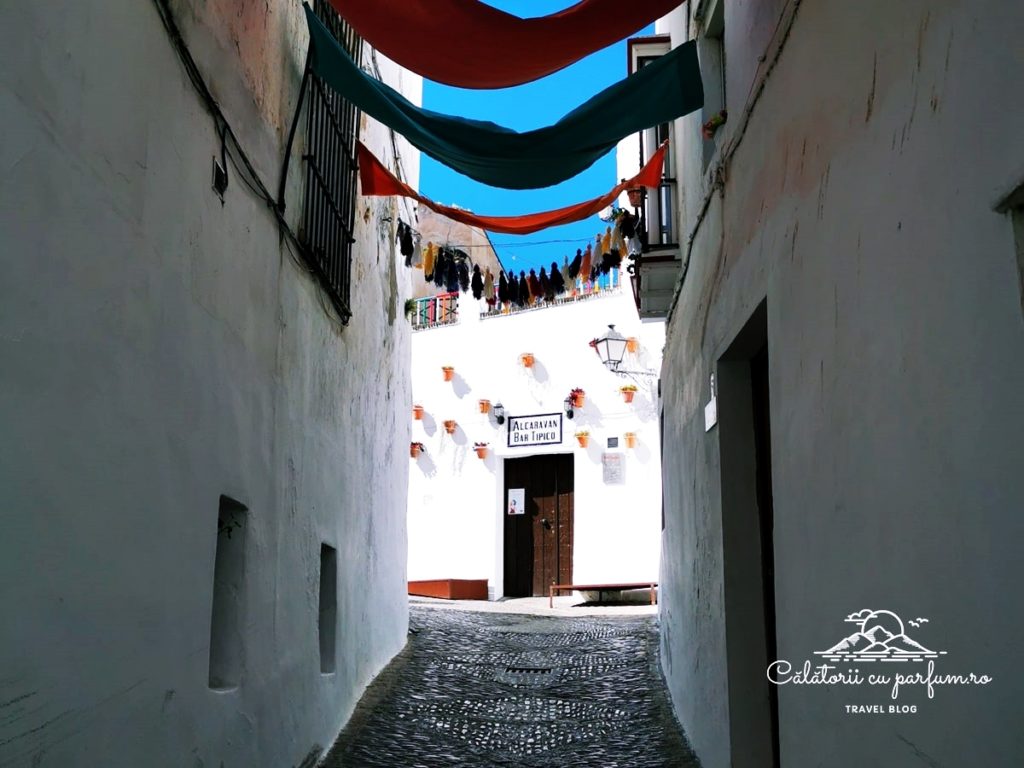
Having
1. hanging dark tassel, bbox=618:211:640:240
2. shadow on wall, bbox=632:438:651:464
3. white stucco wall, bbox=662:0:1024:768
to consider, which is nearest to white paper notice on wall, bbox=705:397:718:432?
white stucco wall, bbox=662:0:1024:768

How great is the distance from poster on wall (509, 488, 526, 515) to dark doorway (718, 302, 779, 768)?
35.7 ft

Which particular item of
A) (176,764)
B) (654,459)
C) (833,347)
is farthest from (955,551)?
(654,459)

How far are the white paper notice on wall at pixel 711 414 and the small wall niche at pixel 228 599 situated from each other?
228 cm

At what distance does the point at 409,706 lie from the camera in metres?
7.05

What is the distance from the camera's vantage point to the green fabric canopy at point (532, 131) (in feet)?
17.8

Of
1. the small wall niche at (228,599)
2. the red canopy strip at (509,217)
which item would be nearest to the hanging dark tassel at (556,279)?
the red canopy strip at (509,217)

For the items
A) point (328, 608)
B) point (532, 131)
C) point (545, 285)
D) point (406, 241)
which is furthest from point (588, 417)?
point (532, 131)

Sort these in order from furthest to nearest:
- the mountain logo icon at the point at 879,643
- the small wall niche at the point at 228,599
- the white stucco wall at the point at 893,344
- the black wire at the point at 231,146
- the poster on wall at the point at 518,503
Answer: the poster on wall at the point at 518,503
the small wall niche at the point at 228,599
the black wire at the point at 231,146
the mountain logo icon at the point at 879,643
the white stucco wall at the point at 893,344

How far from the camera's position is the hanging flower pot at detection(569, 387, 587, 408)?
589 inches

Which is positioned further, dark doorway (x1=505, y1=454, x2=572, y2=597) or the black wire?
dark doorway (x1=505, y1=454, x2=572, y2=597)

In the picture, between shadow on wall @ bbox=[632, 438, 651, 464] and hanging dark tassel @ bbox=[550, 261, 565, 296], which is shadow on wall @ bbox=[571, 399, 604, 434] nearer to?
shadow on wall @ bbox=[632, 438, 651, 464]

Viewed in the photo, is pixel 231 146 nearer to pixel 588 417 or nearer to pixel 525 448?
pixel 588 417

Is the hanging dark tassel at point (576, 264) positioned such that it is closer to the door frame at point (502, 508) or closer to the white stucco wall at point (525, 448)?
the white stucco wall at point (525, 448)

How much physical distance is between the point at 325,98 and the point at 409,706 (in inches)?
163
